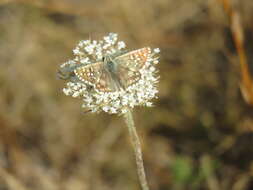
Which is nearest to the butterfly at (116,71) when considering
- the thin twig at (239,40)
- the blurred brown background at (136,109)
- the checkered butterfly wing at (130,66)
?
the checkered butterfly wing at (130,66)

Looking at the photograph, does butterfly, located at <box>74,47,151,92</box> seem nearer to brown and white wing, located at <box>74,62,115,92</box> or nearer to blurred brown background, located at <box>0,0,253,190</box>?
brown and white wing, located at <box>74,62,115,92</box>

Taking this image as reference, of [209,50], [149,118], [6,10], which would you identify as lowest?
[149,118]

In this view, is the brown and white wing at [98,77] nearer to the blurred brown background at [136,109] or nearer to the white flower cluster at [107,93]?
the white flower cluster at [107,93]

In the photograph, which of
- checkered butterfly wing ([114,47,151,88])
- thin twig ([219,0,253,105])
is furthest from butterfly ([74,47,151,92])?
thin twig ([219,0,253,105])

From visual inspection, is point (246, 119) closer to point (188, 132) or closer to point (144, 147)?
point (188, 132)

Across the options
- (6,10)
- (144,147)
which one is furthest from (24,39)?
(144,147)
